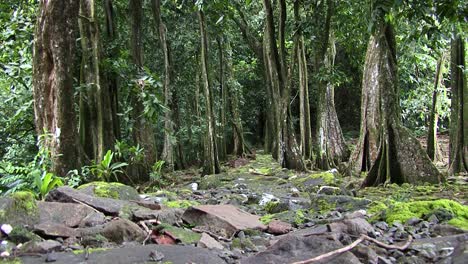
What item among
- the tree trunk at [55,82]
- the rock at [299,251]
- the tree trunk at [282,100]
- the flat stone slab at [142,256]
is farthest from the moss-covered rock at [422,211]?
the tree trunk at [282,100]

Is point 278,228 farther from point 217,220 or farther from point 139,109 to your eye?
point 139,109

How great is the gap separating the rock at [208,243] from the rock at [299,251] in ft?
1.58

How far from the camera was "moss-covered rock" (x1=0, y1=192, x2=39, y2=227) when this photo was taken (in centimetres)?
368

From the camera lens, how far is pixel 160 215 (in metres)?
4.55

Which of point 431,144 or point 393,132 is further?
point 431,144

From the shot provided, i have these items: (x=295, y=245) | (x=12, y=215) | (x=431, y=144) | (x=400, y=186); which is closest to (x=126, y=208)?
(x=12, y=215)

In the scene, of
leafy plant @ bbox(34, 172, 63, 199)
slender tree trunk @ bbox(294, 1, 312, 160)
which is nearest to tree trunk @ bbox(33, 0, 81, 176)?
leafy plant @ bbox(34, 172, 63, 199)

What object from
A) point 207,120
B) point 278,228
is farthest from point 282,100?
point 278,228

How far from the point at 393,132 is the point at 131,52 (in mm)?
6996

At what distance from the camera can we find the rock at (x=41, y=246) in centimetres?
326

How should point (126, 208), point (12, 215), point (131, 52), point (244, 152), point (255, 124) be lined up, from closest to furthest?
point (12, 215)
point (126, 208)
point (131, 52)
point (244, 152)
point (255, 124)

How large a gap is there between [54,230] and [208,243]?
123 cm

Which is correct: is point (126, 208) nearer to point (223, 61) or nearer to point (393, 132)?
point (393, 132)

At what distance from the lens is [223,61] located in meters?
18.2
